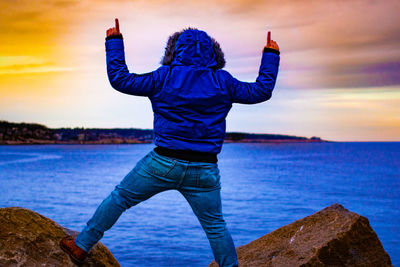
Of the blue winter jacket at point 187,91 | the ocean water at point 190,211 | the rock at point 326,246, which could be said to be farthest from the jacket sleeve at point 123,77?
the ocean water at point 190,211

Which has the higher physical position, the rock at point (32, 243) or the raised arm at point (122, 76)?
the raised arm at point (122, 76)

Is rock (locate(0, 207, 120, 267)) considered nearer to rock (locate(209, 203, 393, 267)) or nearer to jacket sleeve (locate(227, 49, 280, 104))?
rock (locate(209, 203, 393, 267))

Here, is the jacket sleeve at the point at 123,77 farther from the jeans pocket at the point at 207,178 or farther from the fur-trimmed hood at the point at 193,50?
the jeans pocket at the point at 207,178

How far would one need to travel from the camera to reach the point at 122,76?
129 inches

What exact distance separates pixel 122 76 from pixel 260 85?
39.5 inches

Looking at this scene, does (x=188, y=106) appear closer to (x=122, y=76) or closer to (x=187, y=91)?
(x=187, y=91)

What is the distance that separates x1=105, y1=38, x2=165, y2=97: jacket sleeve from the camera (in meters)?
3.29

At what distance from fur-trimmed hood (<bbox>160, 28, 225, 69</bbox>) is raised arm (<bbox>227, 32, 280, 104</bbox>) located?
20 centimetres

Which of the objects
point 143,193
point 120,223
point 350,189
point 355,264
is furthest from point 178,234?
point 350,189

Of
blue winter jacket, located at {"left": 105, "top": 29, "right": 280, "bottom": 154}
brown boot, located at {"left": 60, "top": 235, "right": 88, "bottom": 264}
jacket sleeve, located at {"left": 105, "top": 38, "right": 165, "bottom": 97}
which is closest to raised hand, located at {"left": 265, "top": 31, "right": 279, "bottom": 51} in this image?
blue winter jacket, located at {"left": 105, "top": 29, "right": 280, "bottom": 154}

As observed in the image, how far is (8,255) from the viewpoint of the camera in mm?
4094

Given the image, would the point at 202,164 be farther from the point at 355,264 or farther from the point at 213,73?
the point at 355,264

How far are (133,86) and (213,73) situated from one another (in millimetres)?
582

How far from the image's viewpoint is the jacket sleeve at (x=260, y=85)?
3417 millimetres
